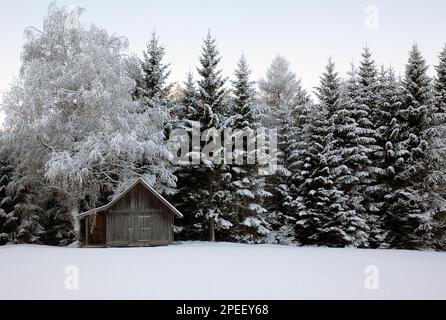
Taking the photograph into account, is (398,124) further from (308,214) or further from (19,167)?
(19,167)

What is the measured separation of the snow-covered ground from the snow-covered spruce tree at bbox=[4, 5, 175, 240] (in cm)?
722

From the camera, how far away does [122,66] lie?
92.4 ft

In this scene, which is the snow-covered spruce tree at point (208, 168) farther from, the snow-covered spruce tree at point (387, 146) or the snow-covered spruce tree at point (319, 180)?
the snow-covered spruce tree at point (387, 146)

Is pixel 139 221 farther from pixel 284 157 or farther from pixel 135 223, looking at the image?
pixel 284 157

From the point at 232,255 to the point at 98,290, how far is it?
33.1ft

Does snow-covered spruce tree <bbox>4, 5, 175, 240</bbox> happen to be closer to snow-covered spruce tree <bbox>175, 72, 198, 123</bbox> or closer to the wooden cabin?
the wooden cabin

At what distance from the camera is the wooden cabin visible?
26484 millimetres

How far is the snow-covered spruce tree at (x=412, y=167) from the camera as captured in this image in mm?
27797

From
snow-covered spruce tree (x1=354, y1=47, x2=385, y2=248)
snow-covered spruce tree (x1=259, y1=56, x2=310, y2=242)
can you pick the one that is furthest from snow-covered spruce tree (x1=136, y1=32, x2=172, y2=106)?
snow-covered spruce tree (x1=354, y1=47, x2=385, y2=248)

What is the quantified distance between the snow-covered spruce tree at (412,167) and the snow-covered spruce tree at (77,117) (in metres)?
14.7

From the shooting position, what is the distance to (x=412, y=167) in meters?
27.9

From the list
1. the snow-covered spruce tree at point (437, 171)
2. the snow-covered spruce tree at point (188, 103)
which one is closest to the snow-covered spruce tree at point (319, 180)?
the snow-covered spruce tree at point (437, 171)

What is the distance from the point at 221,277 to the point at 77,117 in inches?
653
